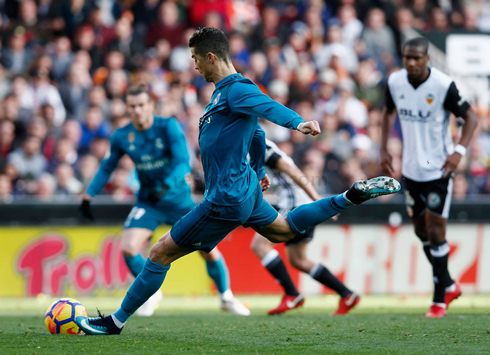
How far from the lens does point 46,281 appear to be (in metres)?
10.8

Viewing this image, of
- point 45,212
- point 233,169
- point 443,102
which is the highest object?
point 443,102

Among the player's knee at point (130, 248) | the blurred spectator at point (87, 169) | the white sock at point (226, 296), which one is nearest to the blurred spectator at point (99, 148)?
the blurred spectator at point (87, 169)

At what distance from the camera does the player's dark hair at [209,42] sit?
5422mm

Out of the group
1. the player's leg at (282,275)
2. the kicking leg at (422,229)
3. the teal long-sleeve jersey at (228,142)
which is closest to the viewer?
the teal long-sleeve jersey at (228,142)

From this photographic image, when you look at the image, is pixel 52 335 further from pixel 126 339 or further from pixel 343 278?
pixel 343 278

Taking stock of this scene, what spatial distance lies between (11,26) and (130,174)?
3.85 m

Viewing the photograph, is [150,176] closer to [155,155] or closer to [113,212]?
[155,155]

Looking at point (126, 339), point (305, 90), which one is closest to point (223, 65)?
point (126, 339)

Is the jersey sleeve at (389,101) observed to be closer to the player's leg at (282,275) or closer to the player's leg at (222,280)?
the player's leg at (282,275)

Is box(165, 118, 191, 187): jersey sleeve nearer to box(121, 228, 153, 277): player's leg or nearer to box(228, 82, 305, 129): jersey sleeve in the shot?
box(121, 228, 153, 277): player's leg

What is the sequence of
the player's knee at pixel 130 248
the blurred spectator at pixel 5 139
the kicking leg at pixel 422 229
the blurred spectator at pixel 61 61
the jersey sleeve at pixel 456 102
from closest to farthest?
the jersey sleeve at pixel 456 102, the kicking leg at pixel 422 229, the player's knee at pixel 130 248, the blurred spectator at pixel 5 139, the blurred spectator at pixel 61 61

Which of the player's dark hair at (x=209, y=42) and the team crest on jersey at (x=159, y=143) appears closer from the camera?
the player's dark hair at (x=209, y=42)

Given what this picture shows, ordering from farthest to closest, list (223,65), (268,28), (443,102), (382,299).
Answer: (268,28), (382,299), (443,102), (223,65)

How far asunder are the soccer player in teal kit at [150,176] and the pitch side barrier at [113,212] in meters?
2.59
